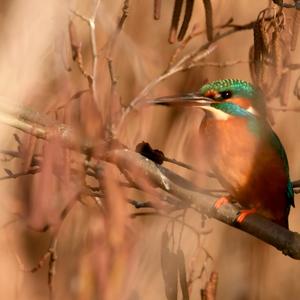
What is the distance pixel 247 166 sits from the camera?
7.28 feet

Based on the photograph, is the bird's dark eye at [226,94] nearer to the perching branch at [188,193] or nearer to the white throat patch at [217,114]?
the white throat patch at [217,114]

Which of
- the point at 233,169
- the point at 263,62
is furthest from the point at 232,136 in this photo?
the point at 263,62

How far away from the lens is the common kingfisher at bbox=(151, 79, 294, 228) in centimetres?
219

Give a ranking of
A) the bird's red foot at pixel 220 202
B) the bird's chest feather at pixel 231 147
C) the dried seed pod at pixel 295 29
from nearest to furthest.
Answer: the dried seed pod at pixel 295 29, the bird's red foot at pixel 220 202, the bird's chest feather at pixel 231 147

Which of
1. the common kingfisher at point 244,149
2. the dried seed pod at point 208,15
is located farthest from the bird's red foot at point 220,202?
the dried seed pod at point 208,15

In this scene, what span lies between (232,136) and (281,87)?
56cm

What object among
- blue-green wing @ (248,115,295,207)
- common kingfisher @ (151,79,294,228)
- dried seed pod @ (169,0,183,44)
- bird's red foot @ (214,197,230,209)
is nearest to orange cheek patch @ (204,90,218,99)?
common kingfisher @ (151,79,294,228)

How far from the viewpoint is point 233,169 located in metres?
2.17

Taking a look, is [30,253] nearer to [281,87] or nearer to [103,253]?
[281,87]

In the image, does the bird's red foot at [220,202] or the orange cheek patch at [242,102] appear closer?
the bird's red foot at [220,202]

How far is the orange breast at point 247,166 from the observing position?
2188 mm

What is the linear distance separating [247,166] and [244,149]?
0.05 metres

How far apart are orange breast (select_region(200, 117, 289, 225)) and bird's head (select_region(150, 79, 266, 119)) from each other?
0.04m

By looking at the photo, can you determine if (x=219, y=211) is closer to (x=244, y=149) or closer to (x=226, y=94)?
(x=244, y=149)
